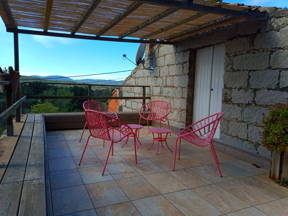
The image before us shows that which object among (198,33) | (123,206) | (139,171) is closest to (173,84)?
(198,33)

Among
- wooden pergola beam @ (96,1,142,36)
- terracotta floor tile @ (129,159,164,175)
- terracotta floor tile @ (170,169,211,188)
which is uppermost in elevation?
wooden pergola beam @ (96,1,142,36)

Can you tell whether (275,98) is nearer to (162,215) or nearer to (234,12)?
(234,12)

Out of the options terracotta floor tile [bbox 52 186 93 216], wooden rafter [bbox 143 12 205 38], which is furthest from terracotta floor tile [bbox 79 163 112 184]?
wooden rafter [bbox 143 12 205 38]

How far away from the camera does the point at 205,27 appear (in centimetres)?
354

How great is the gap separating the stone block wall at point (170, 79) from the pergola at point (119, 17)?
22.5 inches

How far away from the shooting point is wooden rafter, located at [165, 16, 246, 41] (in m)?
3.03

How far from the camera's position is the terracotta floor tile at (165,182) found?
6.96 feet

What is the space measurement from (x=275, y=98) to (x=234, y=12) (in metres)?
1.17

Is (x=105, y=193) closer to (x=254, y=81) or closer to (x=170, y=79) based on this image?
(x=254, y=81)

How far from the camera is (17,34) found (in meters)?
3.78

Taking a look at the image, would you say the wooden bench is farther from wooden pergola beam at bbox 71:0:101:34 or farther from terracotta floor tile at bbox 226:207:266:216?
wooden pergola beam at bbox 71:0:101:34

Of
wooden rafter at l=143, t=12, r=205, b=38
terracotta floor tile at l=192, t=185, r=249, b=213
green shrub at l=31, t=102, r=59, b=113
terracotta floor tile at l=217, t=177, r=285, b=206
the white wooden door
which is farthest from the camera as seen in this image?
green shrub at l=31, t=102, r=59, b=113

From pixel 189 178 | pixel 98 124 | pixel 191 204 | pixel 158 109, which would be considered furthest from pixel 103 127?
pixel 158 109

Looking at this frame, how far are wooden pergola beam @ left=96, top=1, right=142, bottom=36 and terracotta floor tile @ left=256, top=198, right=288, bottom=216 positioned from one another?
97.7 inches
